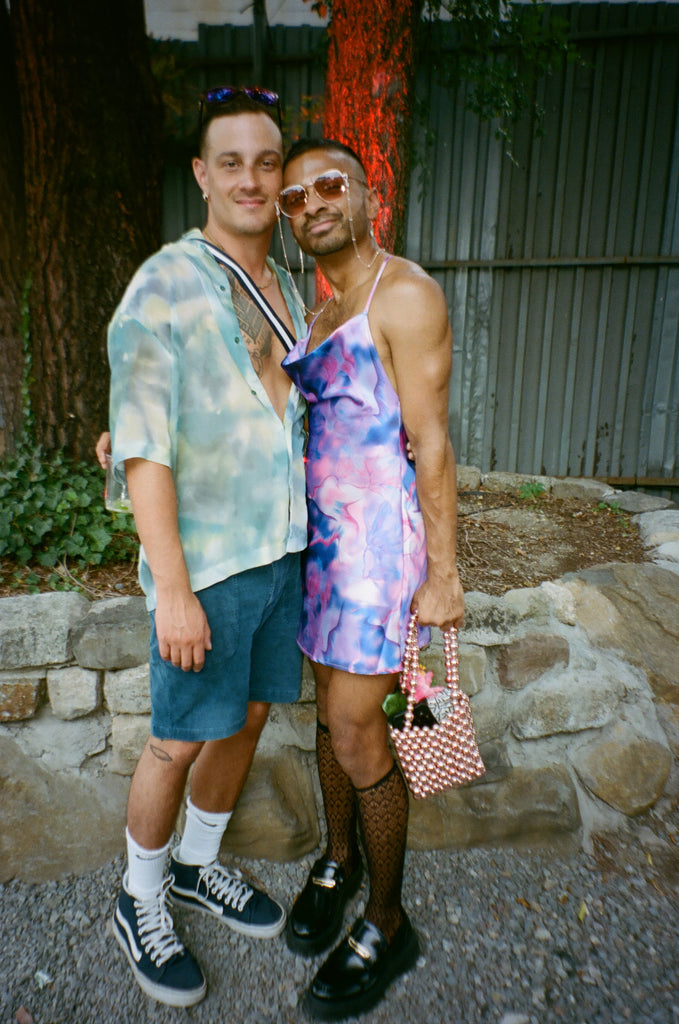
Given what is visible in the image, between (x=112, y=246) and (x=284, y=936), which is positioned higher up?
(x=112, y=246)

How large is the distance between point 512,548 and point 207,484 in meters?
2.13

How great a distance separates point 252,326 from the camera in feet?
5.72

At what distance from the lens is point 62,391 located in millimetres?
3199

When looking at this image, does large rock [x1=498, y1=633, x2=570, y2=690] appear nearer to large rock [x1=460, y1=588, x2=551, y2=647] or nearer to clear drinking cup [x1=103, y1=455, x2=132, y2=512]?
large rock [x1=460, y1=588, x2=551, y2=647]

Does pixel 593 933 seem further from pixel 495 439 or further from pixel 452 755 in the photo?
pixel 495 439

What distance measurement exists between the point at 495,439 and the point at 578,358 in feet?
3.25

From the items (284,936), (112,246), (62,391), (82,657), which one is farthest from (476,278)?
(284,936)

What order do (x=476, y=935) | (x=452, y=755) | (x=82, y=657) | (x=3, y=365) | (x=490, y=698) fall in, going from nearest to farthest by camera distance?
(x=452, y=755), (x=476, y=935), (x=82, y=657), (x=490, y=698), (x=3, y=365)

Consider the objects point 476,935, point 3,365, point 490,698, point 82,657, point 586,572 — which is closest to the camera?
point 476,935

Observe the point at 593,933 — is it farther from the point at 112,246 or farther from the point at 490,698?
the point at 112,246

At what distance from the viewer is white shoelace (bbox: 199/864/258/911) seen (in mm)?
2051

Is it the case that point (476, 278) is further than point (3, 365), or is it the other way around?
point (476, 278)

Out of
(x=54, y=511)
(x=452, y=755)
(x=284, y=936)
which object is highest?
(x=54, y=511)

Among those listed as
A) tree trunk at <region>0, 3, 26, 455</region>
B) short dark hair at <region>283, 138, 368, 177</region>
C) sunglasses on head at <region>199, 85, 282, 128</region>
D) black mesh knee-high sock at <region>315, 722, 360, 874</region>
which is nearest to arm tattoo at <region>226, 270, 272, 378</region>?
short dark hair at <region>283, 138, 368, 177</region>
